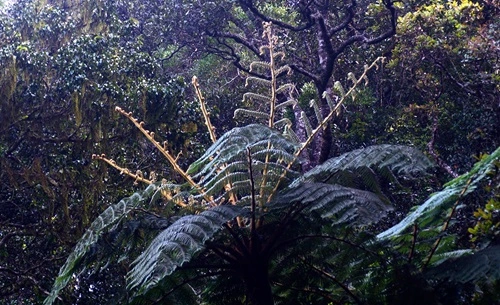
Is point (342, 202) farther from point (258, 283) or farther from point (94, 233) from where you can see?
point (94, 233)

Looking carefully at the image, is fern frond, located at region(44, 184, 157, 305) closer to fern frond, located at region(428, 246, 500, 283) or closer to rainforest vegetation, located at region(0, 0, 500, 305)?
rainforest vegetation, located at region(0, 0, 500, 305)

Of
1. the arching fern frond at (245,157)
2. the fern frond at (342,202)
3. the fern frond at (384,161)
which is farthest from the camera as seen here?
the arching fern frond at (245,157)

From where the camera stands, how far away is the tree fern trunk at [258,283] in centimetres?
350

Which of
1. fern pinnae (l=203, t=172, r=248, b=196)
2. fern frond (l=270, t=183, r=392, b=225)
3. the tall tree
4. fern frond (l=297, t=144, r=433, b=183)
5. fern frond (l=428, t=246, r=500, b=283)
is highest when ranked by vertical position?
the tall tree

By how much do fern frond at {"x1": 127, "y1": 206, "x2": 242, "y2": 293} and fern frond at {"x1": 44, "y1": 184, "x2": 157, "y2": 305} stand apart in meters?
0.59

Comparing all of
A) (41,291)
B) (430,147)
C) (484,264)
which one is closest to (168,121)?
(41,291)

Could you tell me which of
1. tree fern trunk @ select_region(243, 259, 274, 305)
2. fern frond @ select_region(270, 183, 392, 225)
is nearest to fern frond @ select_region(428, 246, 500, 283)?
fern frond @ select_region(270, 183, 392, 225)

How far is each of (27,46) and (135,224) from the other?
4.03m

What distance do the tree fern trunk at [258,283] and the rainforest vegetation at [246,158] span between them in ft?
0.04

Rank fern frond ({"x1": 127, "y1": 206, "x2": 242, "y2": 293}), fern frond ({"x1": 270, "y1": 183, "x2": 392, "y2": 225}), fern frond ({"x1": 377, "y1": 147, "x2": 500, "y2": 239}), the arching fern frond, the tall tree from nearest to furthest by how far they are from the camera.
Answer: fern frond ({"x1": 127, "y1": 206, "x2": 242, "y2": 293})
fern frond ({"x1": 377, "y1": 147, "x2": 500, "y2": 239})
fern frond ({"x1": 270, "y1": 183, "x2": 392, "y2": 225})
the arching fern frond
the tall tree

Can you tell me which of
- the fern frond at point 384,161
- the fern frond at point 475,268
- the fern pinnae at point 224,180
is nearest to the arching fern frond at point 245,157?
the fern pinnae at point 224,180

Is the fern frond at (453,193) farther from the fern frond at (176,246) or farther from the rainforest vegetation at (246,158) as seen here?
the fern frond at (176,246)

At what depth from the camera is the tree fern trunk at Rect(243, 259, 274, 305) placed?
11.5 feet

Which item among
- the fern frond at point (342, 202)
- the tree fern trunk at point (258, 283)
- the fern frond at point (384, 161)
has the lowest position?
the tree fern trunk at point (258, 283)
